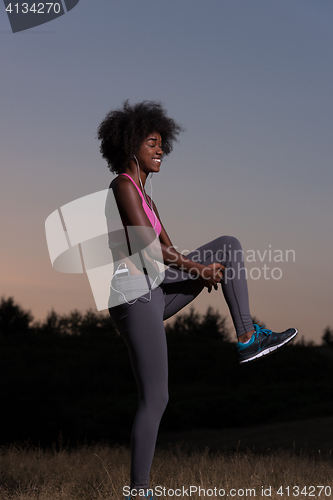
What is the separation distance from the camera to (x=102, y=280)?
11.3 feet

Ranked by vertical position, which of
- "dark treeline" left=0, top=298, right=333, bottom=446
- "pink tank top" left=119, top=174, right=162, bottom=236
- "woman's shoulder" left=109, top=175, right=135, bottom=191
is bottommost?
"dark treeline" left=0, top=298, right=333, bottom=446

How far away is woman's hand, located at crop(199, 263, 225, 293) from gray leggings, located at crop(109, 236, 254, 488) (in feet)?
0.22

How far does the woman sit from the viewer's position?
3205 millimetres

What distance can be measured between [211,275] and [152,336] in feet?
1.88

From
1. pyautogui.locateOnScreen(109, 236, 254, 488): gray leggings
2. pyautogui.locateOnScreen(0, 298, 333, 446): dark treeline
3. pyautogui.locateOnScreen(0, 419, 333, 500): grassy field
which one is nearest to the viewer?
pyautogui.locateOnScreen(109, 236, 254, 488): gray leggings

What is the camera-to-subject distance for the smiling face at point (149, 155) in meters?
3.52

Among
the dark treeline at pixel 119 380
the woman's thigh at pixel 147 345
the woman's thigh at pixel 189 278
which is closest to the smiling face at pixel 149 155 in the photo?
the woman's thigh at pixel 189 278

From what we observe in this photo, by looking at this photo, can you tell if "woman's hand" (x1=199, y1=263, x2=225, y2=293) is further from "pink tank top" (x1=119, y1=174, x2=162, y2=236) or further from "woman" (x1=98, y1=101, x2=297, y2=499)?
"pink tank top" (x1=119, y1=174, x2=162, y2=236)

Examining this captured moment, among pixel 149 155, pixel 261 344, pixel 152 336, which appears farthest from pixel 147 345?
pixel 149 155

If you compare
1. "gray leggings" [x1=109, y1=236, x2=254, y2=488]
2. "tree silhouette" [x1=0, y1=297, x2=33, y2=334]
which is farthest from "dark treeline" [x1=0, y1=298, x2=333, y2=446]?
"gray leggings" [x1=109, y1=236, x2=254, y2=488]

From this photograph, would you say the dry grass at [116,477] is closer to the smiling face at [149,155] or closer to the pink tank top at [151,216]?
the pink tank top at [151,216]

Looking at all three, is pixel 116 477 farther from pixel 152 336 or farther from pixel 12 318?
pixel 12 318

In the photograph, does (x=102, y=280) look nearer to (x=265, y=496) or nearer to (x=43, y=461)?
(x=265, y=496)

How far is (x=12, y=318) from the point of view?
2892cm
